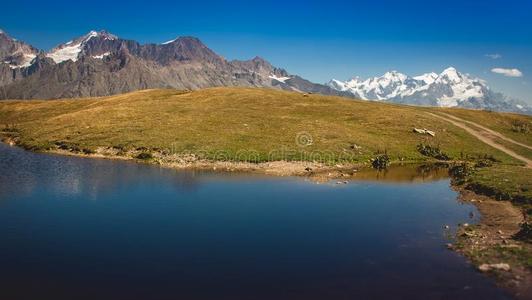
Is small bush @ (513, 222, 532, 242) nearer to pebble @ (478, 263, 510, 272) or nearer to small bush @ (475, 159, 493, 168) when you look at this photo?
pebble @ (478, 263, 510, 272)

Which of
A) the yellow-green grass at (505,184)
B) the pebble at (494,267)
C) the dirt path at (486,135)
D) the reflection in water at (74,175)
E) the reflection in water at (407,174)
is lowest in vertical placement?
the pebble at (494,267)

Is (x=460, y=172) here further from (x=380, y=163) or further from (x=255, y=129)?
(x=255, y=129)

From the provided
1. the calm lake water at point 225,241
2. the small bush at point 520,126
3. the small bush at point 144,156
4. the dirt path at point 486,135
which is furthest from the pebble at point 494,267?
the small bush at point 520,126

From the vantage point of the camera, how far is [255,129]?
8725 cm

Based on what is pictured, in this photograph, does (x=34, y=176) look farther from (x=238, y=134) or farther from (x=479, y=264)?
(x=479, y=264)

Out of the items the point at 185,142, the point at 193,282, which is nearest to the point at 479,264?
the point at 193,282

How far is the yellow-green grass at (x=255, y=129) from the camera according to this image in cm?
7600

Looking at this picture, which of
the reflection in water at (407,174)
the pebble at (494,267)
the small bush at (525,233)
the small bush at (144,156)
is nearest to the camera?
the pebble at (494,267)

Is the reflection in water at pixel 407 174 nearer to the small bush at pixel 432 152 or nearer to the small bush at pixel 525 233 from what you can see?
the small bush at pixel 432 152

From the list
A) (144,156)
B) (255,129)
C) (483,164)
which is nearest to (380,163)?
(483,164)

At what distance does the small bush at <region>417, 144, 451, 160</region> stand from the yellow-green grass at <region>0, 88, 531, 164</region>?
1627 millimetres

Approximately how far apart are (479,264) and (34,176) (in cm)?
4840

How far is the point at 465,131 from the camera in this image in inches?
3907

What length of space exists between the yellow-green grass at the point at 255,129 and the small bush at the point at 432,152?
1.63m
